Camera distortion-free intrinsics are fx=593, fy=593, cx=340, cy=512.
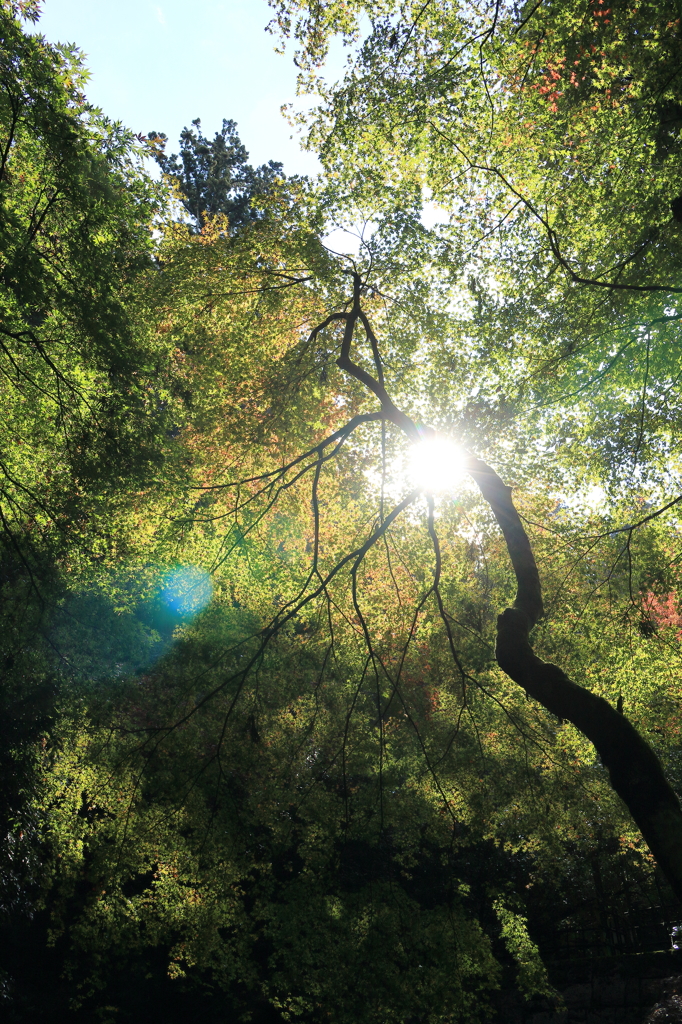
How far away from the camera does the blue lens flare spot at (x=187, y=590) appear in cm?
1069

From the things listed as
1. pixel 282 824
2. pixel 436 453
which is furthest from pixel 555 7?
pixel 282 824

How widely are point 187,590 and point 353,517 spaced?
16.0 feet

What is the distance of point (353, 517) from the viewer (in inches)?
301

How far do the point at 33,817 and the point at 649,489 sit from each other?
9.52m

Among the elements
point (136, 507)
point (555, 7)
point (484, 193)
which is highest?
point (484, 193)

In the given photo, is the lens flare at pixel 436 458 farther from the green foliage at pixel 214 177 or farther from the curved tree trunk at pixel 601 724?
the green foliage at pixel 214 177

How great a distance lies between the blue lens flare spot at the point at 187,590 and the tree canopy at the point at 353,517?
0.37 ft

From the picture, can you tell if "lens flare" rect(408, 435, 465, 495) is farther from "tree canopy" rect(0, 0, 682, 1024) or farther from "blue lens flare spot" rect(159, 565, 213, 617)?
"blue lens flare spot" rect(159, 565, 213, 617)

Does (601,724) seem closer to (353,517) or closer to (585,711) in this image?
(585,711)

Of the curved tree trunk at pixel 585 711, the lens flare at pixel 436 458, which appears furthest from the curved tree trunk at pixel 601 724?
the lens flare at pixel 436 458

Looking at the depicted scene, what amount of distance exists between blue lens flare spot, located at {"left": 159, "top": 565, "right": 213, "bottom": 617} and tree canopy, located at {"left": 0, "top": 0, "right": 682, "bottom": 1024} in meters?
0.11

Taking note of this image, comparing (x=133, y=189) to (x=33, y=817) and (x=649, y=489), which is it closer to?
(x=649, y=489)

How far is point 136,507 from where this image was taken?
6.32m

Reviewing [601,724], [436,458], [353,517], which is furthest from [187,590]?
[601,724]
